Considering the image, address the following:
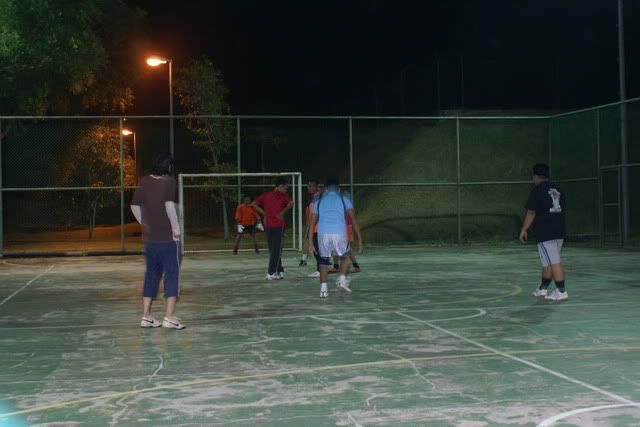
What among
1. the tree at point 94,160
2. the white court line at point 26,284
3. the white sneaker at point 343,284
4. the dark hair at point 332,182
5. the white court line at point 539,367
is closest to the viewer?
the white court line at point 539,367

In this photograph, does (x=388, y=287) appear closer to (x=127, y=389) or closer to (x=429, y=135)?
(x=127, y=389)

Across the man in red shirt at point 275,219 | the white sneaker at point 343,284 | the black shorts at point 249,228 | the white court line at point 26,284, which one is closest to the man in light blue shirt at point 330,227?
the white sneaker at point 343,284

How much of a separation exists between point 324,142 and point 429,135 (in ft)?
35.7

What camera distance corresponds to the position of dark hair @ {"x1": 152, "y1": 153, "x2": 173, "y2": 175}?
9.30 m

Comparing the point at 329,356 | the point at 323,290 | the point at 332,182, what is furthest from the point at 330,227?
the point at 329,356

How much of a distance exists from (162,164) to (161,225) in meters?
0.67

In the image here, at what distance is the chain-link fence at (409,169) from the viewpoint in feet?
94.6

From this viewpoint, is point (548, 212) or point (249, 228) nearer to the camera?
point (548, 212)

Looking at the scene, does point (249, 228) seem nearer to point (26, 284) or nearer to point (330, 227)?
point (26, 284)

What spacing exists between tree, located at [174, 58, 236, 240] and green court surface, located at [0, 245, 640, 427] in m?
19.4

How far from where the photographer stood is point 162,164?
9.29m

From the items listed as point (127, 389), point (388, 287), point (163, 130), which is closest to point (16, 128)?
point (163, 130)

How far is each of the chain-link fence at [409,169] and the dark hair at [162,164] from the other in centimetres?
1598

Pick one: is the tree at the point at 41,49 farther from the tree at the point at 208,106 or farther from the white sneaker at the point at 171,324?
the white sneaker at the point at 171,324
